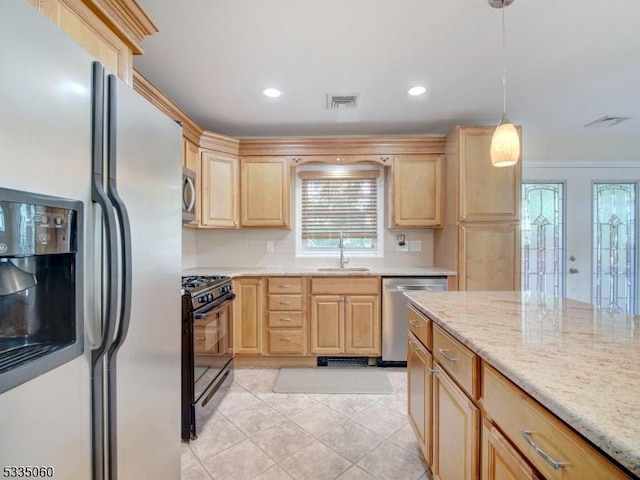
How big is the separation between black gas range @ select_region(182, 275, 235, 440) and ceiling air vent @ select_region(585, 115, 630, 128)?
13.3ft

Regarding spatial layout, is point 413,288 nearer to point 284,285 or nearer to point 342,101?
point 284,285

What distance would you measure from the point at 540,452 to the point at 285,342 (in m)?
2.46

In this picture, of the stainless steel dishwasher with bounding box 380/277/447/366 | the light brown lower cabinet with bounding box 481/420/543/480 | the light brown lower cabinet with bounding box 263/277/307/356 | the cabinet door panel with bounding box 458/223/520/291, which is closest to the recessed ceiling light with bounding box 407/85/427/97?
the cabinet door panel with bounding box 458/223/520/291

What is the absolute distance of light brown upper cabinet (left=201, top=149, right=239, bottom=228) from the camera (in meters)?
3.05

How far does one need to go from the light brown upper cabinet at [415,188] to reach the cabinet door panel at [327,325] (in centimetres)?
112

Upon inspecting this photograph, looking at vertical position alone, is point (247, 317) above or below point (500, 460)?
below

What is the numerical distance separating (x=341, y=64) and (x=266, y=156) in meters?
1.39

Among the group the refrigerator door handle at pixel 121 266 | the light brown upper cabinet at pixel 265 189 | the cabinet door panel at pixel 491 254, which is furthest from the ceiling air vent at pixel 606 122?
the refrigerator door handle at pixel 121 266

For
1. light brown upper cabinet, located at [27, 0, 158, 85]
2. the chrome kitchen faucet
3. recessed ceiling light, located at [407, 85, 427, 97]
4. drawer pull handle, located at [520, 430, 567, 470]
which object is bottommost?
drawer pull handle, located at [520, 430, 567, 470]

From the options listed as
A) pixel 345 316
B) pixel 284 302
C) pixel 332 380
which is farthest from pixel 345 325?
pixel 284 302

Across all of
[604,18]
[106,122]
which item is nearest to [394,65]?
[604,18]

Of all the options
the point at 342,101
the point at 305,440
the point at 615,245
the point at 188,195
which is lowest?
the point at 305,440

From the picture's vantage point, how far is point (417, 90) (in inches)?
99.1

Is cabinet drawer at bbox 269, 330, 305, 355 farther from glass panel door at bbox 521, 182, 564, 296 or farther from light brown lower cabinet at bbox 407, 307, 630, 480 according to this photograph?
glass panel door at bbox 521, 182, 564, 296
